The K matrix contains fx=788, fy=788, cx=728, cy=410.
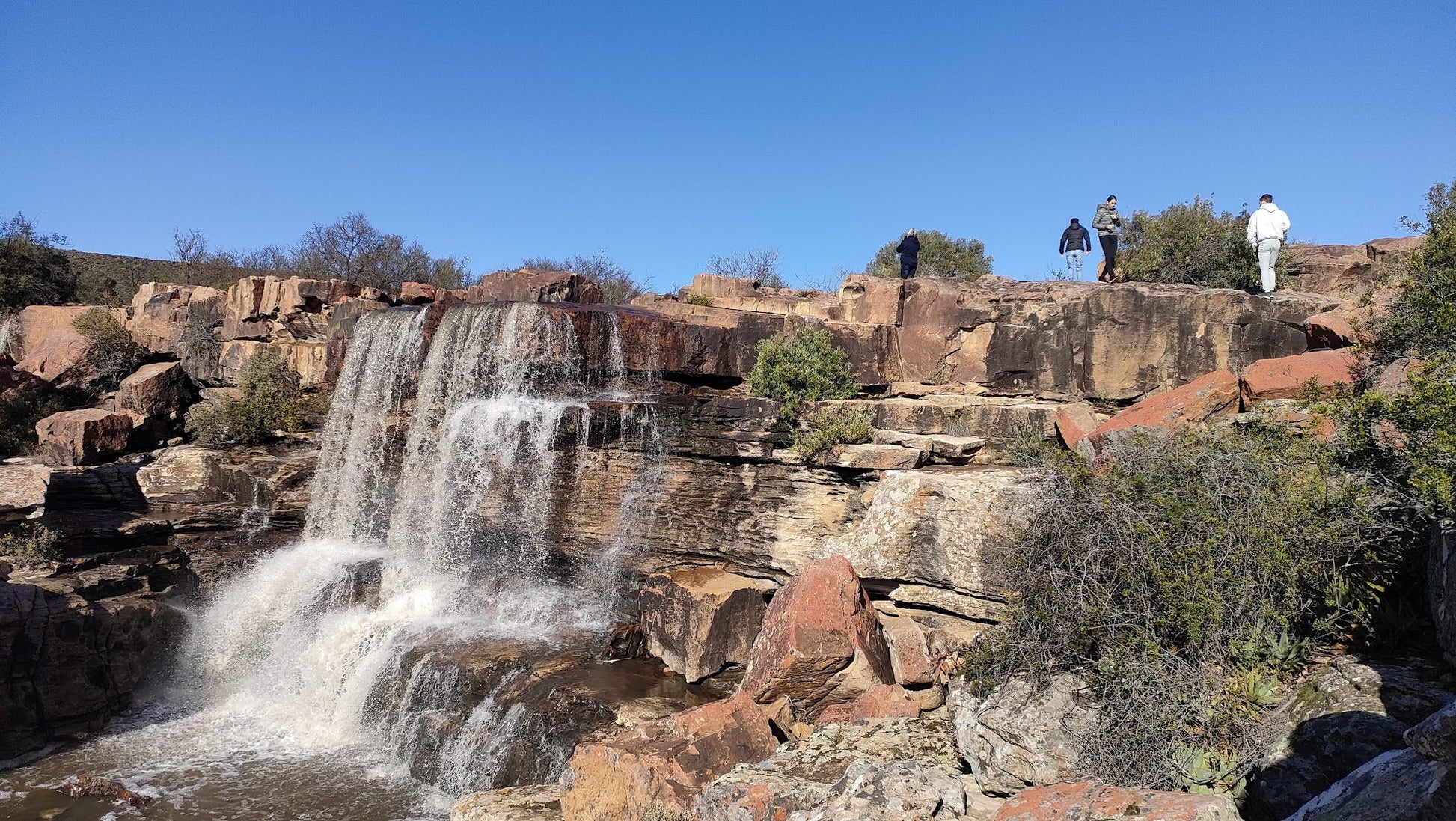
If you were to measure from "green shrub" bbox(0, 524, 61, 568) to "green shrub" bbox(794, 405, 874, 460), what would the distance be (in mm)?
10144

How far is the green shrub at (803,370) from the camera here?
467 inches

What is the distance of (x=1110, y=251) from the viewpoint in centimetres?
1350

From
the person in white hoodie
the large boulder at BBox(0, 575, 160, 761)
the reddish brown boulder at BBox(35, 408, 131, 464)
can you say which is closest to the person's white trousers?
the person in white hoodie

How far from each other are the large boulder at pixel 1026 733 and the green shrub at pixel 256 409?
45.5ft

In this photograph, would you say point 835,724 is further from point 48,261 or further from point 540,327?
point 48,261

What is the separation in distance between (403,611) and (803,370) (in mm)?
6538

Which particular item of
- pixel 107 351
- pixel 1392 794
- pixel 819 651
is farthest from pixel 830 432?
pixel 107 351

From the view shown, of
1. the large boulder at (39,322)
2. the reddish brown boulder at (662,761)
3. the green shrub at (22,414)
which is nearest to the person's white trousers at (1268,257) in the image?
the reddish brown boulder at (662,761)

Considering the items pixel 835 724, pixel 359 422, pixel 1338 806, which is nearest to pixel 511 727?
pixel 835 724

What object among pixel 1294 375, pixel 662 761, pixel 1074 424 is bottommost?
Result: pixel 662 761

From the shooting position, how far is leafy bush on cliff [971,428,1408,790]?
498 cm

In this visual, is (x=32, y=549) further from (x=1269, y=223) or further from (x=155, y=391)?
(x=1269, y=223)

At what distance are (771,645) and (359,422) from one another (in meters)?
9.68

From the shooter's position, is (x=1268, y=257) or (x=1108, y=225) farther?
(x=1108, y=225)
